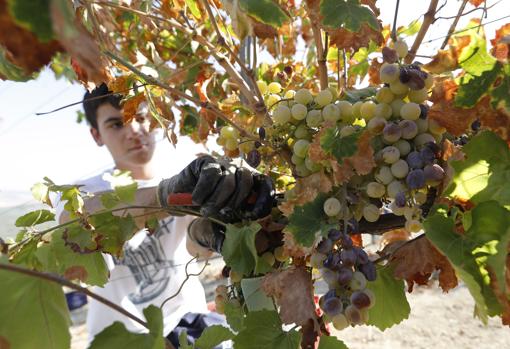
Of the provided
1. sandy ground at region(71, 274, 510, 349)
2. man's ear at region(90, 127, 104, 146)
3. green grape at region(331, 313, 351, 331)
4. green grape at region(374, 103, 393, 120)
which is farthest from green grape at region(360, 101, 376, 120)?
sandy ground at region(71, 274, 510, 349)

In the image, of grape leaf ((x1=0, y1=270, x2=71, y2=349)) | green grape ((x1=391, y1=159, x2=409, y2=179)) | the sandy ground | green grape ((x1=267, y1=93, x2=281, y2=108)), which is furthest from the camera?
the sandy ground

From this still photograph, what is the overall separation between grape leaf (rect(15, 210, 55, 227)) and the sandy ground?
267 centimetres

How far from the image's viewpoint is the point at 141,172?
2.15m

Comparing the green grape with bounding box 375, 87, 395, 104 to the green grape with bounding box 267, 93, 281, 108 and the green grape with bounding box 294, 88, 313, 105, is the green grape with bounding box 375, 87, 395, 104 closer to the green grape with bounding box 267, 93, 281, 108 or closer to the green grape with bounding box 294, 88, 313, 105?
the green grape with bounding box 294, 88, 313, 105

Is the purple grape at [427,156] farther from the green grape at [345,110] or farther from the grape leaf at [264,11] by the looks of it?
the grape leaf at [264,11]

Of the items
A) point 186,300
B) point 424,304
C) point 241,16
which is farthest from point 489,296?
point 424,304

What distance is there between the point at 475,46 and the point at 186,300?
5.23ft

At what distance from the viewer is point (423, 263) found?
19.3 inches

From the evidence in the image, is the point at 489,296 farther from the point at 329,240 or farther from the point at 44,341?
the point at 44,341

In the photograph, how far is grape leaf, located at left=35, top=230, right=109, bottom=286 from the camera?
24.8 inches

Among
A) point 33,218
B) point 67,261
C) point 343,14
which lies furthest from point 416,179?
point 33,218

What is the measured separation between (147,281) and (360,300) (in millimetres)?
1568

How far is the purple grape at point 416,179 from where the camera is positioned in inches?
17.8

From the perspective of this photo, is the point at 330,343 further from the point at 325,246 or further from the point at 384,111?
the point at 384,111
